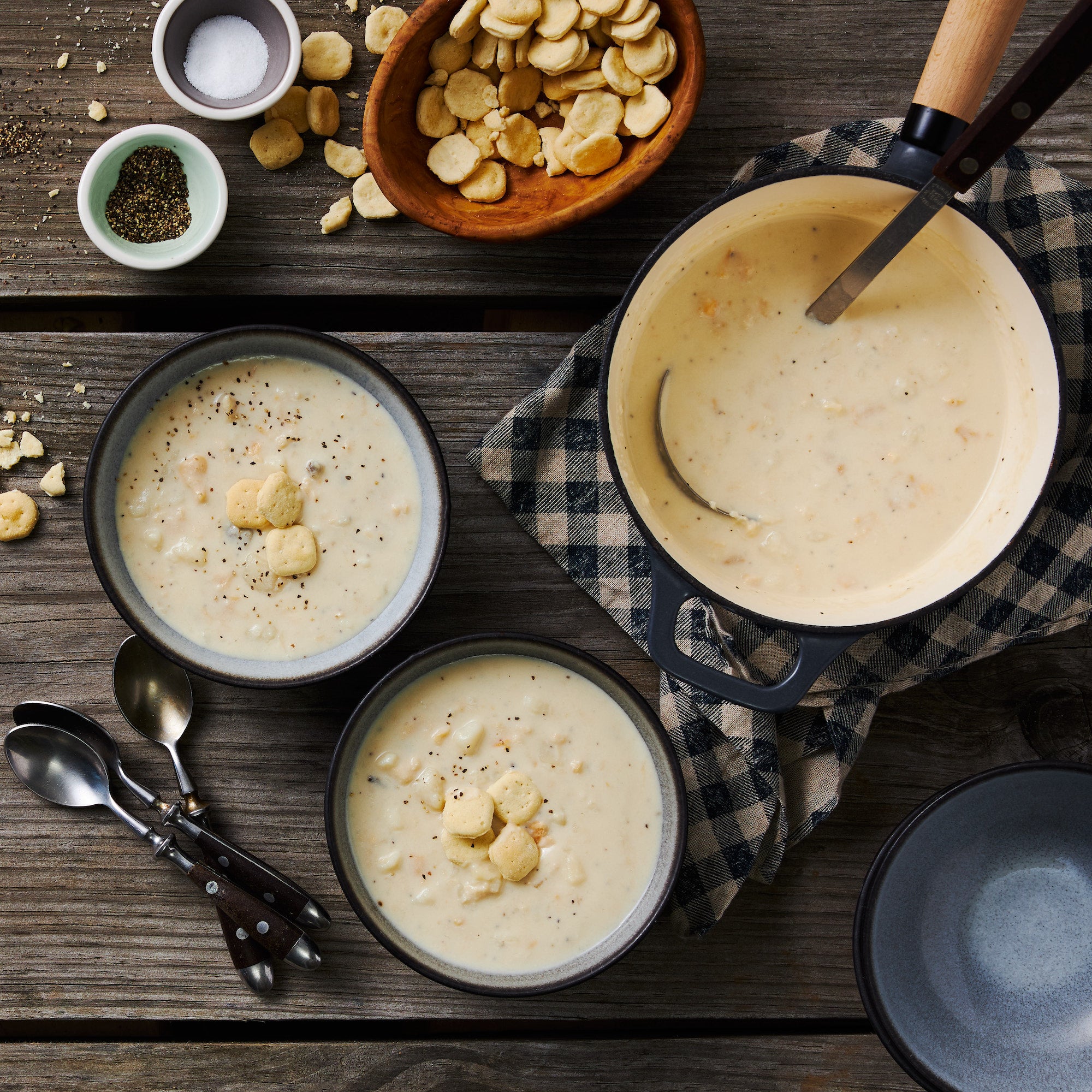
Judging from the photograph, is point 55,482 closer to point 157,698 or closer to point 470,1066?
point 157,698

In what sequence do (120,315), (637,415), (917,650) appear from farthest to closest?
(120,315), (917,650), (637,415)

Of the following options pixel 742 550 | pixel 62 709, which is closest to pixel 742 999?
pixel 742 550

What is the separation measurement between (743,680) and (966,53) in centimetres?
76

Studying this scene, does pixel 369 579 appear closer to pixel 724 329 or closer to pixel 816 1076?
pixel 724 329

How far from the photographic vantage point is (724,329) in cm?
124

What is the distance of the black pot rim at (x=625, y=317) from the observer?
3.65ft

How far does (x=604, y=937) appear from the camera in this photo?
1.29 m

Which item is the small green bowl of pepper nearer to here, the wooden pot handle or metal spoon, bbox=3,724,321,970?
metal spoon, bbox=3,724,321,970

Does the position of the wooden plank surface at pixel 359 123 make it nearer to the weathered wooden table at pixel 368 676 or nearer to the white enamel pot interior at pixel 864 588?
the weathered wooden table at pixel 368 676

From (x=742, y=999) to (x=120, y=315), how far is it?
4.78 ft

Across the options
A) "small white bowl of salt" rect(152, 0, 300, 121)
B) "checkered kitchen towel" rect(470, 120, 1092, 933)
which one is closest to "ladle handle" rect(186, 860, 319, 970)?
"checkered kitchen towel" rect(470, 120, 1092, 933)

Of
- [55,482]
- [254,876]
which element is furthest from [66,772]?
[55,482]

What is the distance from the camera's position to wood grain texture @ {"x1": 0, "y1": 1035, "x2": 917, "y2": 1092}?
54.9 inches

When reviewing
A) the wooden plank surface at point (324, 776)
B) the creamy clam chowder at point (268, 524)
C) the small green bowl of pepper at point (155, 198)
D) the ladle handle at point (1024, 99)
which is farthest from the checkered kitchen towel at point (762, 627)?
the small green bowl of pepper at point (155, 198)
